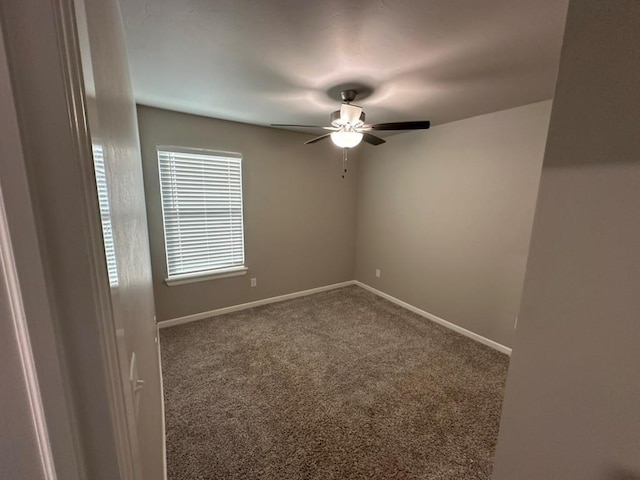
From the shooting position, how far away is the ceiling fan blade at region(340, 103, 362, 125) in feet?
6.80

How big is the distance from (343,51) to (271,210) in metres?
2.30

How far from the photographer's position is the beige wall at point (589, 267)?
2.11ft

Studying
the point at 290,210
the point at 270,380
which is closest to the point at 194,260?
the point at 290,210

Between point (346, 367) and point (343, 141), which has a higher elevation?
point (343, 141)

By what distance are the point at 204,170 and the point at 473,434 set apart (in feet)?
11.4

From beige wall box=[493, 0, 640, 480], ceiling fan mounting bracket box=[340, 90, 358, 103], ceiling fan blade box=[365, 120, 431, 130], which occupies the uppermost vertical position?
ceiling fan mounting bracket box=[340, 90, 358, 103]

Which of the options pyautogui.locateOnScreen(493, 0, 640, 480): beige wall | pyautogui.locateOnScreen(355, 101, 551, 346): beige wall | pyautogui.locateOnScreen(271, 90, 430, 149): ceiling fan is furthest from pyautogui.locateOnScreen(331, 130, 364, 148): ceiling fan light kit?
pyautogui.locateOnScreen(493, 0, 640, 480): beige wall

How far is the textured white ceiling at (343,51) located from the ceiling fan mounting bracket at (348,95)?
111 mm

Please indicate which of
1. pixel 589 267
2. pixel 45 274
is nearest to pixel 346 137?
pixel 589 267

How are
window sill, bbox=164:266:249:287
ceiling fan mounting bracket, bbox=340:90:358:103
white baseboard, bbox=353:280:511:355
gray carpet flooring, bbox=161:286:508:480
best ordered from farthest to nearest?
window sill, bbox=164:266:249:287 → white baseboard, bbox=353:280:511:355 → ceiling fan mounting bracket, bbox=340:90:358:103 → gray carpet flooring, bbox=161:286:508:480

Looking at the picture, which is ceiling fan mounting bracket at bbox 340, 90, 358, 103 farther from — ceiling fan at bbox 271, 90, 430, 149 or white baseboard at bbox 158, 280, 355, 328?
white baseboard at bbox 158, 280, 355, 328

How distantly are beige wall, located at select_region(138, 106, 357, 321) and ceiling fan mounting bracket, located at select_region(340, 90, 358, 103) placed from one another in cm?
147

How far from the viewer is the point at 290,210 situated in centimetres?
381

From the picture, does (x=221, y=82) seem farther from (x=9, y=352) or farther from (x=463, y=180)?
(x=463, y=180)
